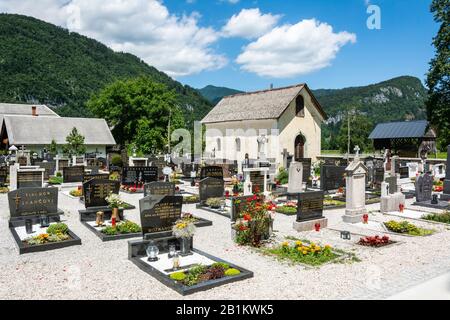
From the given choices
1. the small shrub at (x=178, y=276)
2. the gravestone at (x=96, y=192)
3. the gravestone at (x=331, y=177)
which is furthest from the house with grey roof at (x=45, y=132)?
the small shrub at (x=178, y=276)

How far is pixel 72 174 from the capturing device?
1011 inches

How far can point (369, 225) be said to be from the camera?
45.8 feet

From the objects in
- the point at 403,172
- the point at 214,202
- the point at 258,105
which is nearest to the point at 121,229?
the point at 214,202

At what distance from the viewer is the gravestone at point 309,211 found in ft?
42.9

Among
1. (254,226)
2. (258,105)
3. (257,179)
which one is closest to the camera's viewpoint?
(254,226)

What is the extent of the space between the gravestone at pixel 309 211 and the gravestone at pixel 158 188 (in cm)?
575

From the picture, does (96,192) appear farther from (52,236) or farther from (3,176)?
(3,176)

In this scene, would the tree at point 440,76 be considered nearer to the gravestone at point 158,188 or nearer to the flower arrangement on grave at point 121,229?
the gravestone at point 158,188

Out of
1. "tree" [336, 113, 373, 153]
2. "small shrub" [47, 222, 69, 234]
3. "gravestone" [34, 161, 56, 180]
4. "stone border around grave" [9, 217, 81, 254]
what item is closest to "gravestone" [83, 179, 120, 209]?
"small shrub" [47, 222, 69, 234]

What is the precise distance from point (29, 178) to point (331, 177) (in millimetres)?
16040

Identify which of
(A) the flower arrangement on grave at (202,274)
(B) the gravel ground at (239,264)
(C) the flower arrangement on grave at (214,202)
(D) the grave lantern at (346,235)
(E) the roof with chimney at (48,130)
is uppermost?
(E) the roof with chimney at (48,130)

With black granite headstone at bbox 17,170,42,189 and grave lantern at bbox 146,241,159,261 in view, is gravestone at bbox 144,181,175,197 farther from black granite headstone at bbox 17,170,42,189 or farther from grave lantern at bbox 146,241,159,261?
grave lantern at bbox 146,241,159,261
